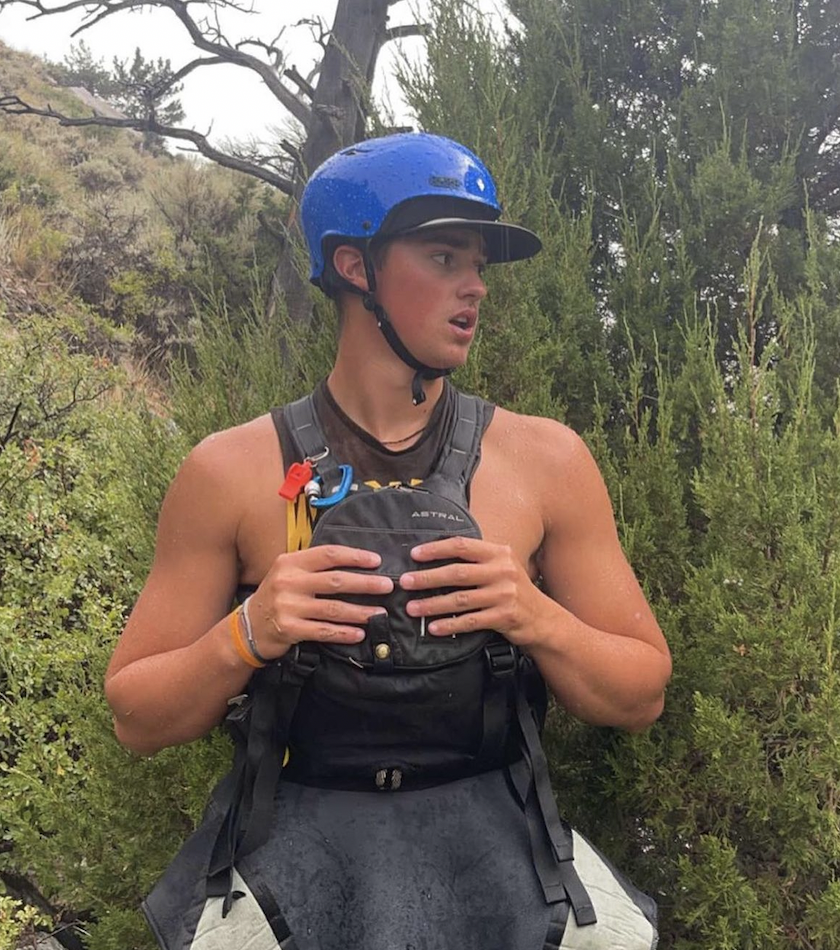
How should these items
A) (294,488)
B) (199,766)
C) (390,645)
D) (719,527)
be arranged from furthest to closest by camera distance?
(199,766), (719,527), (294,488), (390,645)

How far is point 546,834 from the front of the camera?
2.03 meters

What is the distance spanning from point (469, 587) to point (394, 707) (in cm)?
32

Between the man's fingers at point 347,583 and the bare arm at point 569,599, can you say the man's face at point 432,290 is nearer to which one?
the bare arm at point 569,599

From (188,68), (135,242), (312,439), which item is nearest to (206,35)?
(188,68)

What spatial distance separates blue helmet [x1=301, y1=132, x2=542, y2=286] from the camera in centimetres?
216

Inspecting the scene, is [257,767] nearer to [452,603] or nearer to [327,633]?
[327,633]

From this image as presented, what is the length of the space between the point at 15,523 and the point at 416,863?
210 inches

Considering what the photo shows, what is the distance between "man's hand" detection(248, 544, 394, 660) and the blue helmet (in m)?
0.90

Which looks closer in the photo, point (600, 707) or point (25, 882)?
point (600, 707)

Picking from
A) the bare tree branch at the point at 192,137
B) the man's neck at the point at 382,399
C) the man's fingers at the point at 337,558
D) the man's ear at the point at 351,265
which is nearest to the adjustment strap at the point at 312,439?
the man's neck at the point at 382,399

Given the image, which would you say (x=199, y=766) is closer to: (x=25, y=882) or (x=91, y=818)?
(x=91, y=818)

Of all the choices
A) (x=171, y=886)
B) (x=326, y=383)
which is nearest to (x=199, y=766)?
(x=171, y=886)

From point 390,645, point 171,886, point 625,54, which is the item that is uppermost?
point 625,54

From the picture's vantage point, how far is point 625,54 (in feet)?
17.8
